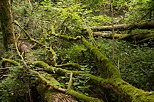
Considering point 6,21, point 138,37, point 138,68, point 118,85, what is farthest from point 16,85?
point 138,37

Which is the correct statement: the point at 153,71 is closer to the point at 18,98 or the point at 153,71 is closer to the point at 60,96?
the point at 60,96

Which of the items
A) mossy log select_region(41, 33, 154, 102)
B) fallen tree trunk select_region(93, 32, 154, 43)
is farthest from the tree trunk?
fallen tree trunk select_region(93, 32, 154, 43)

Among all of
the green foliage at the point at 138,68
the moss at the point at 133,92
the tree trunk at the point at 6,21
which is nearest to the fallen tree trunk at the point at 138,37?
the green foliage at the point at 138,68

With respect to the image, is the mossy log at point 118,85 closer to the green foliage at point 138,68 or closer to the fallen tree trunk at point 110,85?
the fallen tree trunk at point 110,85

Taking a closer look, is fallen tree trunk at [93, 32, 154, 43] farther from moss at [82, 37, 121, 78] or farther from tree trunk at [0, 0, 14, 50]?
tree trunk at [0, 0, 14, 50]

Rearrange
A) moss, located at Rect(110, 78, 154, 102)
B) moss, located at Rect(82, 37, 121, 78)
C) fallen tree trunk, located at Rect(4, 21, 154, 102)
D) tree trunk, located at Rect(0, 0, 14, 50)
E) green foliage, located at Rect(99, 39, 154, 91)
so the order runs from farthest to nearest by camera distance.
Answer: tree trunk, located at Rect(0, 0, 14, 50), green foliage, located at Rect(99, 39, 154, 91), moss, located at Rect(82, 37, 121, 78), fallen tree trunk, located at Rect(4, 21, 154, 102), moss, located at Rect(110, 78, 154, 102)

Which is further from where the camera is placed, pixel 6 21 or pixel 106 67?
pixel 6 21

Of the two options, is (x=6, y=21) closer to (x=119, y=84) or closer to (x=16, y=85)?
(x=16, y=85)

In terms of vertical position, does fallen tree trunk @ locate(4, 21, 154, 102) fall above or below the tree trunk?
below

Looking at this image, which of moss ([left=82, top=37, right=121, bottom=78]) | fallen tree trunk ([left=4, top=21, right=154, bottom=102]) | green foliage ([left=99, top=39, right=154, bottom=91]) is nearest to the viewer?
fallen tree trunk ([left=4, top=21, right=154, bottom=102])

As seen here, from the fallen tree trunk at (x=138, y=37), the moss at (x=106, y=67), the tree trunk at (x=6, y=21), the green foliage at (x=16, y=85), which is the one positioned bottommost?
the green foliage at (x=16, y=85)

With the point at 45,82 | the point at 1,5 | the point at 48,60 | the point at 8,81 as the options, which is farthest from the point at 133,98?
the point at 1,5

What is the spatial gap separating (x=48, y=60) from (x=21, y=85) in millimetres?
1676

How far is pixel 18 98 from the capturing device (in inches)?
119
